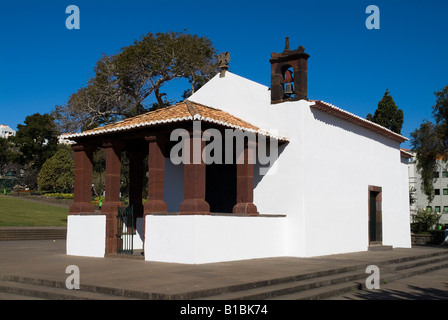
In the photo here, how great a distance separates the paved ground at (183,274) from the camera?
7734mm

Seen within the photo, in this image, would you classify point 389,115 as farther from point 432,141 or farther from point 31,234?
point 31,234

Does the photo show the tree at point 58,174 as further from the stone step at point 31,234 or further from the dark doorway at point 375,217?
the dark doorway at point 375,217

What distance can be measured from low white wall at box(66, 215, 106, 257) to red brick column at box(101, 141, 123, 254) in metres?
0.17

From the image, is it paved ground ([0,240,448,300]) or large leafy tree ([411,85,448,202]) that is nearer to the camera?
paved ground ([0,240,448,300])

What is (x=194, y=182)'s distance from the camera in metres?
11.3

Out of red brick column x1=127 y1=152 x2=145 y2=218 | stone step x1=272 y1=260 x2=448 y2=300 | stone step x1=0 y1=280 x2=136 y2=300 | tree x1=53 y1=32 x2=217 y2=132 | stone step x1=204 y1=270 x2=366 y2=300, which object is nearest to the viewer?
stone step x1=0 y1=280 x2=136 y2=300

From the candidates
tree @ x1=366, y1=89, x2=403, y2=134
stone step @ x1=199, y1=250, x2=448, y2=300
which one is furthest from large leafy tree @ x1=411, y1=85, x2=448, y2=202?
stone step @ x1=199, y1=250, x2=448, y2=300

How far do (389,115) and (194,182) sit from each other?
72.0 feet

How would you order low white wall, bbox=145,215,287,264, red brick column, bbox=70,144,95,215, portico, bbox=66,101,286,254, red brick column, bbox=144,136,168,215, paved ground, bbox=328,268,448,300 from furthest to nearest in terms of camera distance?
1. red brick column, bbox=70,144,95,215
2. red brick column, bbox=144,136,168,215
3. portico, bbox=66,101,286,254
4. low white wall, bbox=145,215,287,264
5. paved ground, bbox=328,268,448,300

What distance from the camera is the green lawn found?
27342 millimetres

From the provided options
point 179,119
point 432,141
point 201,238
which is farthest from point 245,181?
point 432,141

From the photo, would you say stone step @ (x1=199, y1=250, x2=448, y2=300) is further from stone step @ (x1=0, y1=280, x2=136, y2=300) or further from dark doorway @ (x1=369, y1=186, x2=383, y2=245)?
dark doorway @ (x1=369, y1=186, x2=383, y2=245)

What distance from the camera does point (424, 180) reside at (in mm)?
23375
